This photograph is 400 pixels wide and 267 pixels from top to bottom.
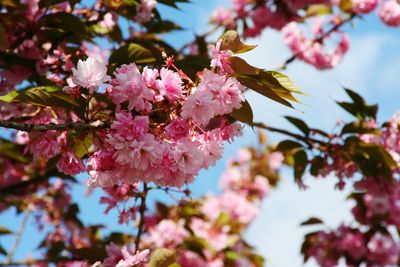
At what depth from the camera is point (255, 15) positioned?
5.17m

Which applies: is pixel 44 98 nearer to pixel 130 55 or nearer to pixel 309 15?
pixel 130 55

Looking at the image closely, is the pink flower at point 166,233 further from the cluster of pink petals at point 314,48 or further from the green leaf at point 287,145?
the green leaf at point 287,145

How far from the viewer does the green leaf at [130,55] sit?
2307 mm

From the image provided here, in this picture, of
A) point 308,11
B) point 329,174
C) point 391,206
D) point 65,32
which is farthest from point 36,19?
point 391,206

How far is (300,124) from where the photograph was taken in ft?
10.1

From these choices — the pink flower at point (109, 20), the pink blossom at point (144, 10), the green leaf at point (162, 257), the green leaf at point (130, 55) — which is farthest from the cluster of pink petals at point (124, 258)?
the pink flower at point (109, 20)

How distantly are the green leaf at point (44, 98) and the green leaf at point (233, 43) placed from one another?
0.47 meters

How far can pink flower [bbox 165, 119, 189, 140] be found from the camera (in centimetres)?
162

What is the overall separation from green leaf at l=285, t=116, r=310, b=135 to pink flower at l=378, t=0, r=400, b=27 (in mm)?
2057

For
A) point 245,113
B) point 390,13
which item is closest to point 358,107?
point 245,113

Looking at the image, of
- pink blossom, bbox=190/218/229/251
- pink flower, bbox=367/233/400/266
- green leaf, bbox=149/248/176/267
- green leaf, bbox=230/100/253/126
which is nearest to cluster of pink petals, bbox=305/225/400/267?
pink flower, bbox=367/233/400/266

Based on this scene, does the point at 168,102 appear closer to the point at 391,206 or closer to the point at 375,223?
the point at 375,223

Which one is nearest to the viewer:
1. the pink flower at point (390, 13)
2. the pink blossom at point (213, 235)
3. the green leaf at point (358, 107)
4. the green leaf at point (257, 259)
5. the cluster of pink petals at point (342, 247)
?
the green leaf at point (358, 107)

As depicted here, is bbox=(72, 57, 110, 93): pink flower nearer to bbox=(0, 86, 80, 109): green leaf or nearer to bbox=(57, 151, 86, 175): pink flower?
bbox=(0, 86, 80, 109): green leaf
